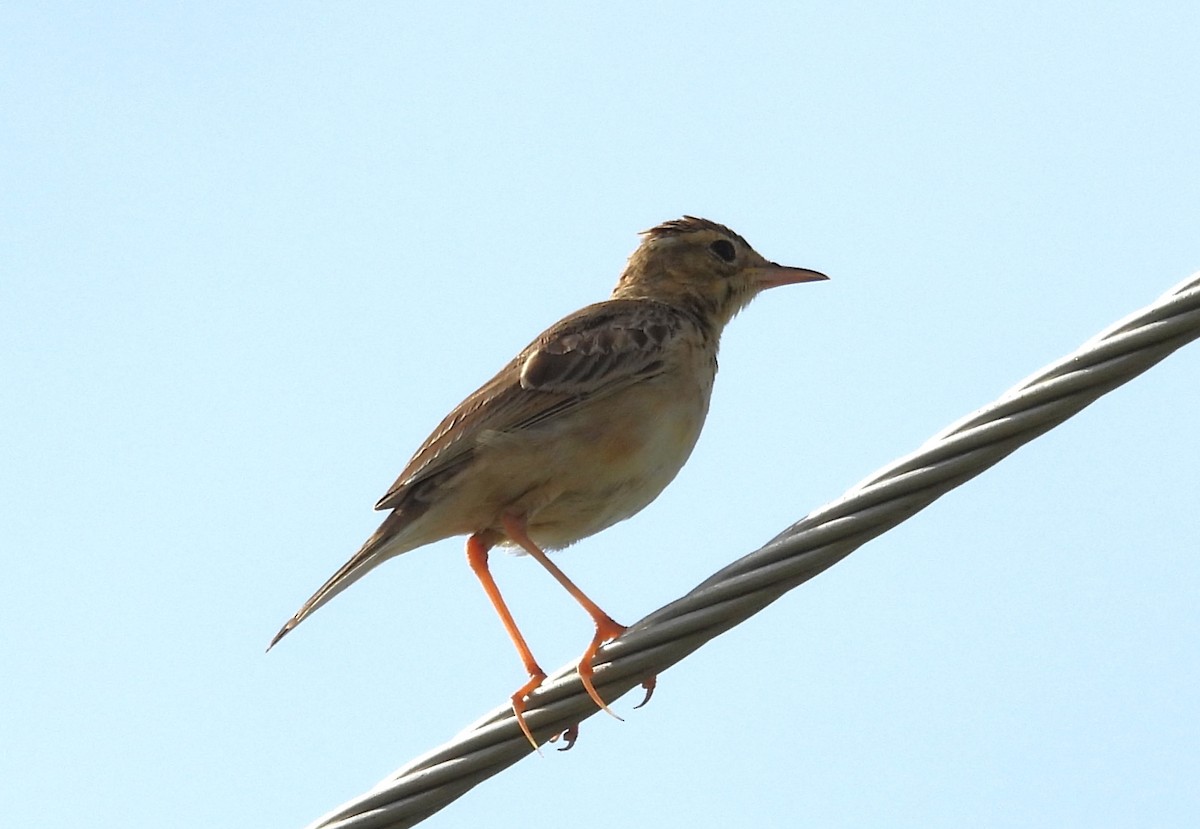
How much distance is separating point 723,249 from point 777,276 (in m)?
0.41

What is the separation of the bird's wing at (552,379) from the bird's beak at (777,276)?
1301mm

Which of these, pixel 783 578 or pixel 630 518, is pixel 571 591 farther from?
pixel 783 578

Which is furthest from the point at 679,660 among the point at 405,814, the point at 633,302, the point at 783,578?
the point at 633,302

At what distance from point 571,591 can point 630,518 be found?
2.62 ft

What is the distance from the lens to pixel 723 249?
1118 cm

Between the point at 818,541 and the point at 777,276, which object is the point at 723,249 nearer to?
the point at 777,276

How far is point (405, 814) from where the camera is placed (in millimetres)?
5188

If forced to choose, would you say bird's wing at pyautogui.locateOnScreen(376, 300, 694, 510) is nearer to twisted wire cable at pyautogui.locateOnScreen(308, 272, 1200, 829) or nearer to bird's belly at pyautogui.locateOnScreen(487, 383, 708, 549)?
bird's belly at pyautogui.locateOnScreen(487, 383, 708, 549)

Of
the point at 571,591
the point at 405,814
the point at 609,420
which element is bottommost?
the point at 405,814

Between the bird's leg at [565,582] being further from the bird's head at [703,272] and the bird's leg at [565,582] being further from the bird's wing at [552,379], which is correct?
the bird's head at [703,272]

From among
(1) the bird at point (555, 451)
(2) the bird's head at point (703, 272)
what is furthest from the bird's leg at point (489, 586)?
(2) the bird's head at point (703, 272)

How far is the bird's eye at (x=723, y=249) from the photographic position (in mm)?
11125

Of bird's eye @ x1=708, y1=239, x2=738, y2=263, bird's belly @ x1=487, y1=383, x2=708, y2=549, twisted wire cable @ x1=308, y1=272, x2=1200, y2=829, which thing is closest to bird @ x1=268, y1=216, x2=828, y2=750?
bird's belly @ x1=487, y1=383, x2=708, y2=549

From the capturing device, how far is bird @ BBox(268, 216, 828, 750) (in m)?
8.59
